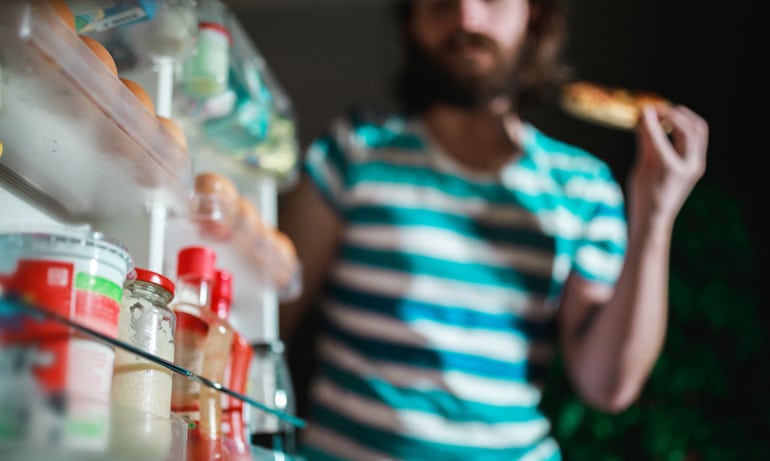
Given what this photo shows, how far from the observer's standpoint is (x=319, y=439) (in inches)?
A: 48.3

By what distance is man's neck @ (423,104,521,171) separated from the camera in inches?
54.3

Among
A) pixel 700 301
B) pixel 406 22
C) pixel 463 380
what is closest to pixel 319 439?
pixel 463 380

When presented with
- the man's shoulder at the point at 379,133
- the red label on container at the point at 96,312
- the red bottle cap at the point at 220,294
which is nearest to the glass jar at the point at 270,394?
the red bottle cap at the point at 220,294

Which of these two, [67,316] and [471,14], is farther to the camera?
[471,14]

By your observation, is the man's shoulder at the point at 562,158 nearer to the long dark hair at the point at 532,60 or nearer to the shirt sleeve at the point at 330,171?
the long dark hair at the point at 532,60

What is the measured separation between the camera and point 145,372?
Result: 541mm

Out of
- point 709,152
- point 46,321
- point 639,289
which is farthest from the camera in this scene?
point 709,152

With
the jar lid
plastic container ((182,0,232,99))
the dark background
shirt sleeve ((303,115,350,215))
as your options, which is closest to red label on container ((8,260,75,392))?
the jar lid

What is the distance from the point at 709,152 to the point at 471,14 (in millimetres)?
1224

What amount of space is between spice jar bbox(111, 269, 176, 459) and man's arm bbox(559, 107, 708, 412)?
2.47 feet

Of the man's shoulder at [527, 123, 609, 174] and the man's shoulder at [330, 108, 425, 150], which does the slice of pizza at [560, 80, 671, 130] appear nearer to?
the man's shoulder at [527, 123, 609, 174]

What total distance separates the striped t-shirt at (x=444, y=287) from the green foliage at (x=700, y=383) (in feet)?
2.22

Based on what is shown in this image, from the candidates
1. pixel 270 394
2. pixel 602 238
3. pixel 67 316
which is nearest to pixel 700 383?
pixel 602 238

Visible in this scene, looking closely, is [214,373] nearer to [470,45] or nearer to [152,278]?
[152,278]
